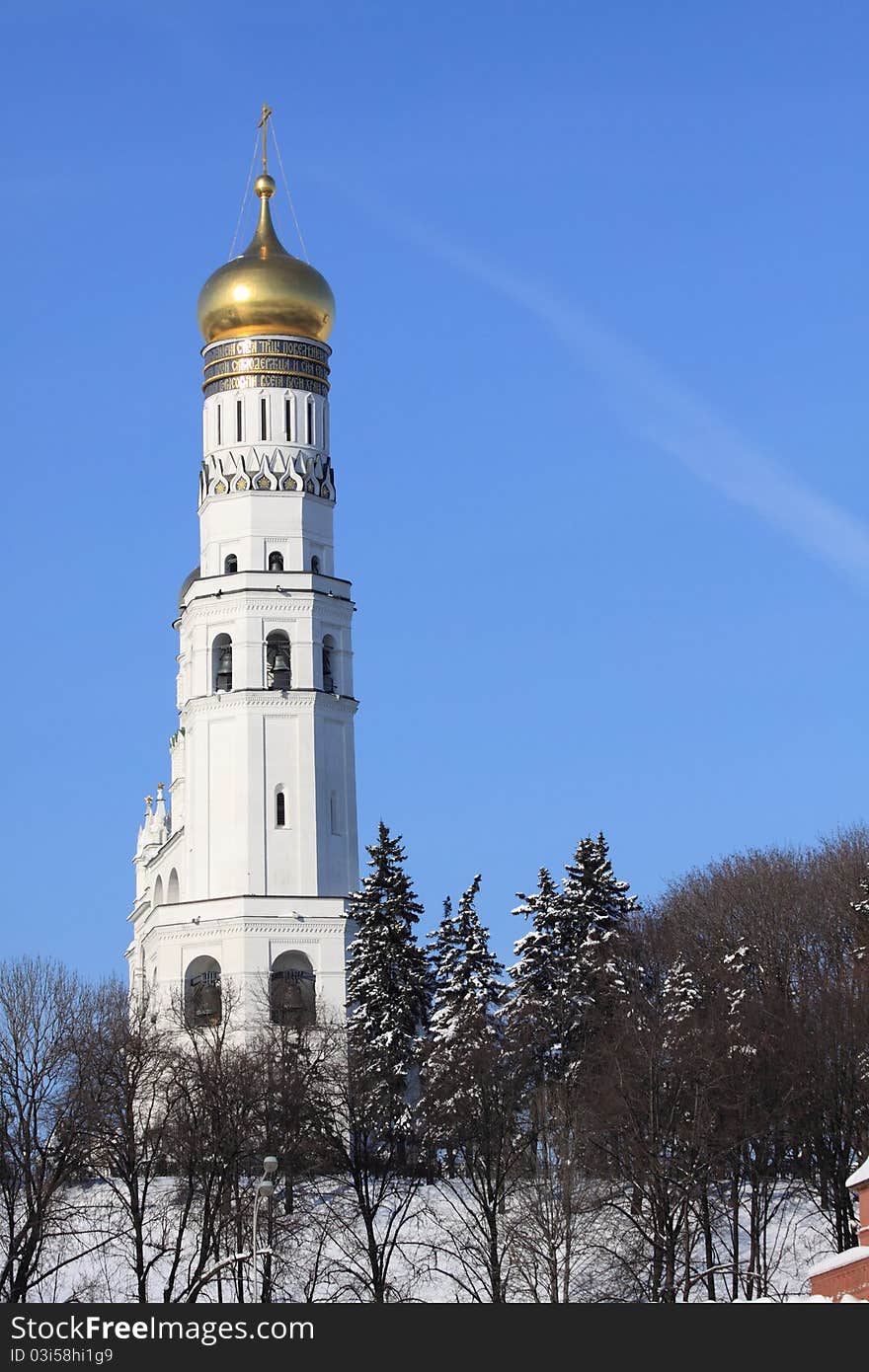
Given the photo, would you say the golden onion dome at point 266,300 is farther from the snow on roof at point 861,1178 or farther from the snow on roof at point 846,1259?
the snow on roof at point 846,1259

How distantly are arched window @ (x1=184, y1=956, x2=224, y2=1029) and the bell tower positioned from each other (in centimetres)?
5

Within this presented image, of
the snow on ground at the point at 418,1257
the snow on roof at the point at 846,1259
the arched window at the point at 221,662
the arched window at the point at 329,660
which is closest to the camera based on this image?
the snow on roof at the point at 846,1259

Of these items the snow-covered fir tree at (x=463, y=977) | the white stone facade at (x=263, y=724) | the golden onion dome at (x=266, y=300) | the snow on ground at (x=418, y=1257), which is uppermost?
the golden onion dome at (x=266, y=300)

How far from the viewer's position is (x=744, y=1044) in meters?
55.0

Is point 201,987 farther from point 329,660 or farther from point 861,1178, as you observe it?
point 861,1178

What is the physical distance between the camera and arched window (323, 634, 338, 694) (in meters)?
70.1

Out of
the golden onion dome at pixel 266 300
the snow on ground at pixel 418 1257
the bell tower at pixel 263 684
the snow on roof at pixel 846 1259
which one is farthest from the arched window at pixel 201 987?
the snow on roof at pixel 846 1259

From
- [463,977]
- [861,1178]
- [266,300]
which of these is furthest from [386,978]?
[861,1178]

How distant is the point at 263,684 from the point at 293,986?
25.8 ft

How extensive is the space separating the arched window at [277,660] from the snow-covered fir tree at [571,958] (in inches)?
426

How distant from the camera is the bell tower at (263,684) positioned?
66.9m

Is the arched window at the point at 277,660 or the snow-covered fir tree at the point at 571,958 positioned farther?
the arched window at the point at 277,660

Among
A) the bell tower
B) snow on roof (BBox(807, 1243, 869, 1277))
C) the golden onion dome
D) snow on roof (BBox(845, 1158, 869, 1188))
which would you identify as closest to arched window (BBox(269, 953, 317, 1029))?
the bell tower

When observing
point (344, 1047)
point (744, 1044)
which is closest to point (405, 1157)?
point (344, 1047)
